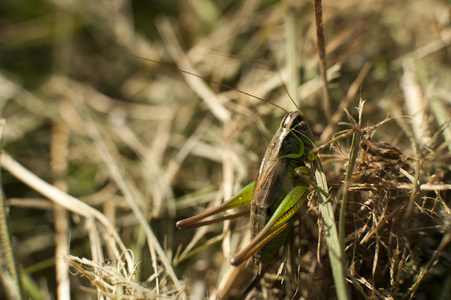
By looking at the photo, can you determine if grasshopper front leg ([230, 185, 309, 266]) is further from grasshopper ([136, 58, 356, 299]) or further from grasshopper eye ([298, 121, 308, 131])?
grasshopper eye ([298, 121, 308, 131])

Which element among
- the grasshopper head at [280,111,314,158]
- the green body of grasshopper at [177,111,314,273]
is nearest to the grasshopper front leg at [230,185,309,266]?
the green body of grasshopper at [177,111,314,273]

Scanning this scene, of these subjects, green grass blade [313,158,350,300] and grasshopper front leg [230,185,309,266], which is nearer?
green grass blade [313,158,350,300]

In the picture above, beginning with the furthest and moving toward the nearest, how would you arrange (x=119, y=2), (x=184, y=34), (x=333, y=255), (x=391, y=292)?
(x=119, y=2) < (x=184, y=34) < (x=391, y=292) < (x=333, y=255)

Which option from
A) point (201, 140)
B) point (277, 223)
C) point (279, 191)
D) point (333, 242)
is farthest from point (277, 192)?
point (201, 140)

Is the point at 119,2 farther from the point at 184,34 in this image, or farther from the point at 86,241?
the point at 86,241

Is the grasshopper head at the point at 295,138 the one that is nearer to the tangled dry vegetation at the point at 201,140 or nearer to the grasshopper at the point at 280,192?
the grasshopper at the point at 280,192

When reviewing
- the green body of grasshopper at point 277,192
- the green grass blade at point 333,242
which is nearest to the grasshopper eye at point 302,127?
the green body of grasshopper at point 277,192

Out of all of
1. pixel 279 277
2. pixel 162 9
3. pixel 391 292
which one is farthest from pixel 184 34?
pixel 391 292
